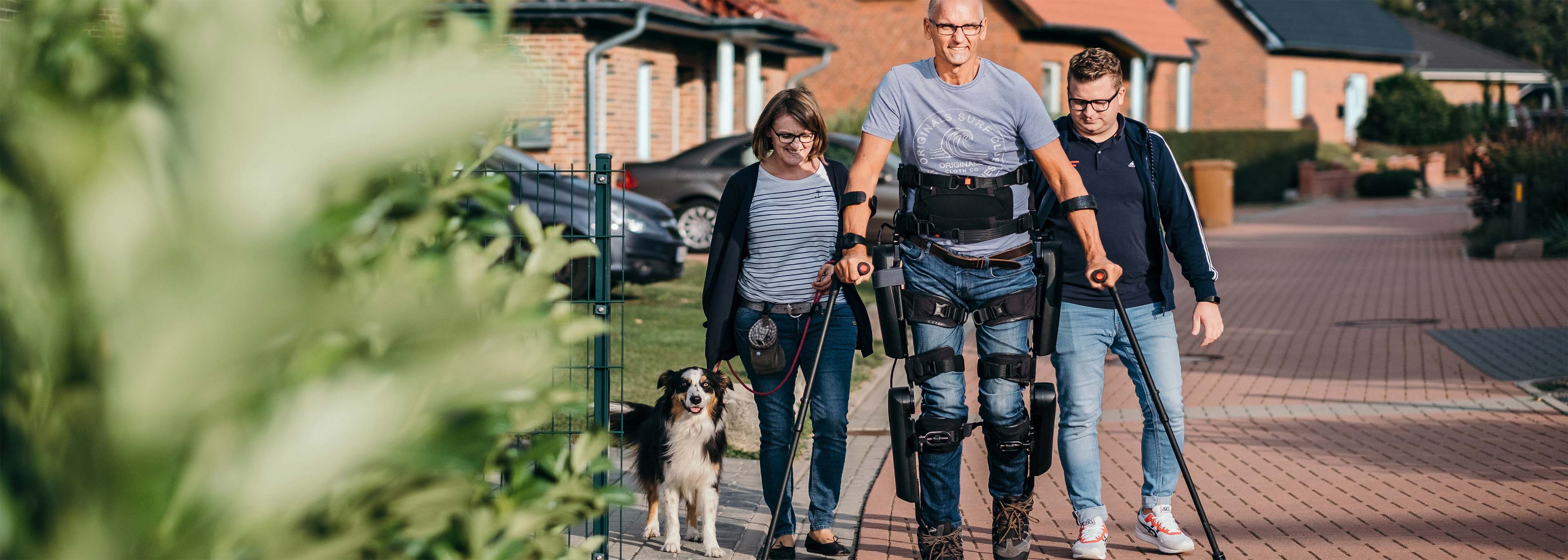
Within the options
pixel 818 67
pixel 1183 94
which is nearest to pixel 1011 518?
pixel 818 67

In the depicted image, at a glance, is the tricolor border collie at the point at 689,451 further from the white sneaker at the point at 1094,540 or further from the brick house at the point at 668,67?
the brick house at the point at 668,67

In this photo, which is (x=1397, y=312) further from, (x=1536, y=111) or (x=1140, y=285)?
(x=1536, y=111)

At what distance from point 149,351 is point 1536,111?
26.7 meters

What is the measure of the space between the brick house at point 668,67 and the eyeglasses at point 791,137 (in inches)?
442

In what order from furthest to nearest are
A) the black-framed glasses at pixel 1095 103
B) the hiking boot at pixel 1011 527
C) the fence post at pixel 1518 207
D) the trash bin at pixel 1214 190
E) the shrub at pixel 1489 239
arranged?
the trash bin at pixel 1214 190 < the shrub at pixel 1489 239 < the fence post at pixel 1518 207 < the black-framed glasses at pixel 1095 103 < the hiking boot at pixel 1011 527

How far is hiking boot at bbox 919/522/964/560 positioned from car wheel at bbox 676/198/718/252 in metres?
12.8

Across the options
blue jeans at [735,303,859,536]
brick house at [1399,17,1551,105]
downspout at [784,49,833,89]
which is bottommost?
blue jeans at [735,303,859,536]

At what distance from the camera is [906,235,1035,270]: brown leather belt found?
4672 mm

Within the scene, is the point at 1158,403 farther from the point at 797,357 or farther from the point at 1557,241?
the point at 1557,241

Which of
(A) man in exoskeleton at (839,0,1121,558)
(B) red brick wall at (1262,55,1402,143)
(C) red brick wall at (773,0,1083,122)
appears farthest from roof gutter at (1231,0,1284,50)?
(A) man in exoskeleton at (839,0,1121,558)

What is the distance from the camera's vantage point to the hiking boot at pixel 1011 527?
496 cm

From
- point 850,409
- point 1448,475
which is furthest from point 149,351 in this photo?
point 850,409

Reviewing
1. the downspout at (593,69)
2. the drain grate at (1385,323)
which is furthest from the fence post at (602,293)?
the downspout at (593,69)

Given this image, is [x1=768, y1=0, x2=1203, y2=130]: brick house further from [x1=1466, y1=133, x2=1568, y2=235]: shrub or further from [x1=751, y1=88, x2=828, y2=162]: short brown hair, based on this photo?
[x1=751, y1=88, x2=828, y2=162]: short brown hair
